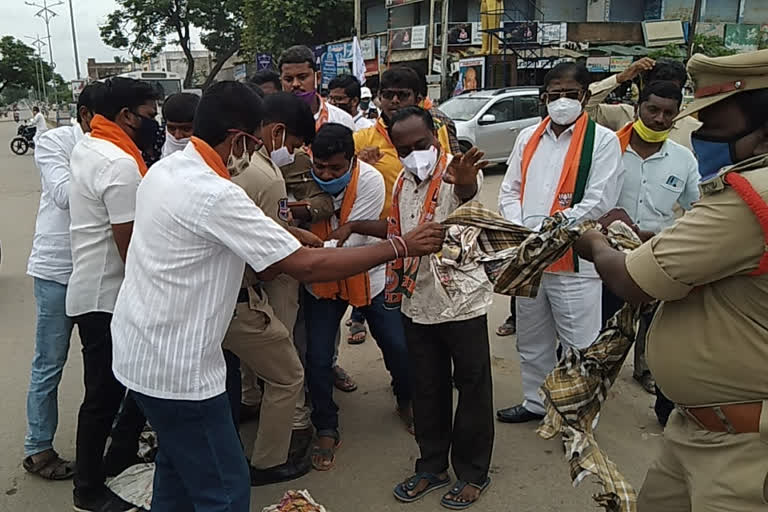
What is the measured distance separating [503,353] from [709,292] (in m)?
3.20

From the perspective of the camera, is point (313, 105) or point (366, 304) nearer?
point (366, 304)

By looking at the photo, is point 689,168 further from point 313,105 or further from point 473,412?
point 313,105

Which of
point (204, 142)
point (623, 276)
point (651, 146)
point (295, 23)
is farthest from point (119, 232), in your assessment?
point (295, 23)

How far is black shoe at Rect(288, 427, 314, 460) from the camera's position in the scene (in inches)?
134

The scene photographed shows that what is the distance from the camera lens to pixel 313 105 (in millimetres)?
4461

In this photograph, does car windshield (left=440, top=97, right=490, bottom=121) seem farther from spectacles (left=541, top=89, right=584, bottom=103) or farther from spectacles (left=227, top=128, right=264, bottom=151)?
spectacles (left=227, top=128, right=264, bottom=151)

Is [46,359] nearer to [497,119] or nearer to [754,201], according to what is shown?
[754,201]

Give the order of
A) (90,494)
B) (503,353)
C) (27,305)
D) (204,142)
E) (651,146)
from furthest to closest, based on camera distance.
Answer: (27,305) < (503,353) < (651,146) < (90,494) < (204,142)

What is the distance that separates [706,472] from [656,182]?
2.31 m

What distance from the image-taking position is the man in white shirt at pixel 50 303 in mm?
3119

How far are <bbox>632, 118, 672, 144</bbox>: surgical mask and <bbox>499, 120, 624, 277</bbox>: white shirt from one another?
27 centimetres

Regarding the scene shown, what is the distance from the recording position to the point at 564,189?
10.8ft

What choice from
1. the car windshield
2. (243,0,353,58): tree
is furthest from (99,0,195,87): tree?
the car windshield

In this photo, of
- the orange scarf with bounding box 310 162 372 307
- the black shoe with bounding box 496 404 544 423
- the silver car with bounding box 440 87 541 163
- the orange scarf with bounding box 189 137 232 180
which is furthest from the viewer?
the silver car with bounding box 440 87 541 163
